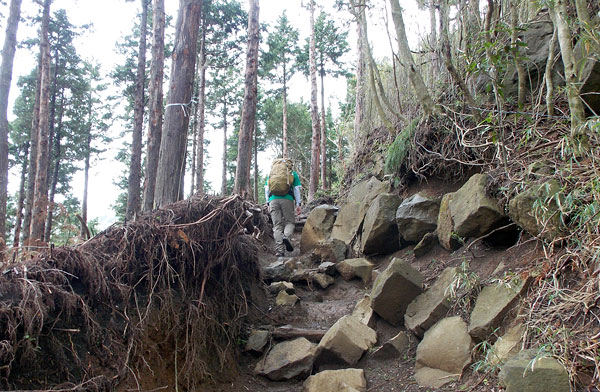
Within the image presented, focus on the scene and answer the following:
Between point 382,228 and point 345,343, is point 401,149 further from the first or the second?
point 345,343

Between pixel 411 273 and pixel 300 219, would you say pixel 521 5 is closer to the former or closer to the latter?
pixel 411 273

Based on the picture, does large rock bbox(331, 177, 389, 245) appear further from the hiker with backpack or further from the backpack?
the backpack

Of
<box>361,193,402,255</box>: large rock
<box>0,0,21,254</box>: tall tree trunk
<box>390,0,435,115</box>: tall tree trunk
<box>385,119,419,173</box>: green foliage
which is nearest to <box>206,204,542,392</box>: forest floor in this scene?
<box>361,193,402,255</box>: large rock

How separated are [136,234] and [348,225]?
13.0ft

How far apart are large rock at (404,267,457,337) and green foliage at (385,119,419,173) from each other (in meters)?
2.32

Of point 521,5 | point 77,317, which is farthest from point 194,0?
point 77,317

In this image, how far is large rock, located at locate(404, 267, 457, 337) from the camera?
3.83m

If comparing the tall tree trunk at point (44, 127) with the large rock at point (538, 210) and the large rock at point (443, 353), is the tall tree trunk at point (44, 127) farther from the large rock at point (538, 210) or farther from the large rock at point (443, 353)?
the large rock at point (538, 210)

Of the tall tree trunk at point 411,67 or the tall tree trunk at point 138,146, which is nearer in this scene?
the tall tree trunk at point 411,67

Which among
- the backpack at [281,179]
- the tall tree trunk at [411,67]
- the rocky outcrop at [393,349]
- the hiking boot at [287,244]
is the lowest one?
the rocky outcrop at [393,349]

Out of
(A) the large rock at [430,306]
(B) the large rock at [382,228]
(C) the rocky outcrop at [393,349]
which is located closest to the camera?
(A) the large rock at [430,306]

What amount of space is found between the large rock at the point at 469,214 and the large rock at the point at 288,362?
6.62ft

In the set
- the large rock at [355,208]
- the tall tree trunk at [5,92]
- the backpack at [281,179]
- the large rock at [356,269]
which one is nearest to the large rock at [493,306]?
the large rock at [356,269]

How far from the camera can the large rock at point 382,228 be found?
5613 mm
